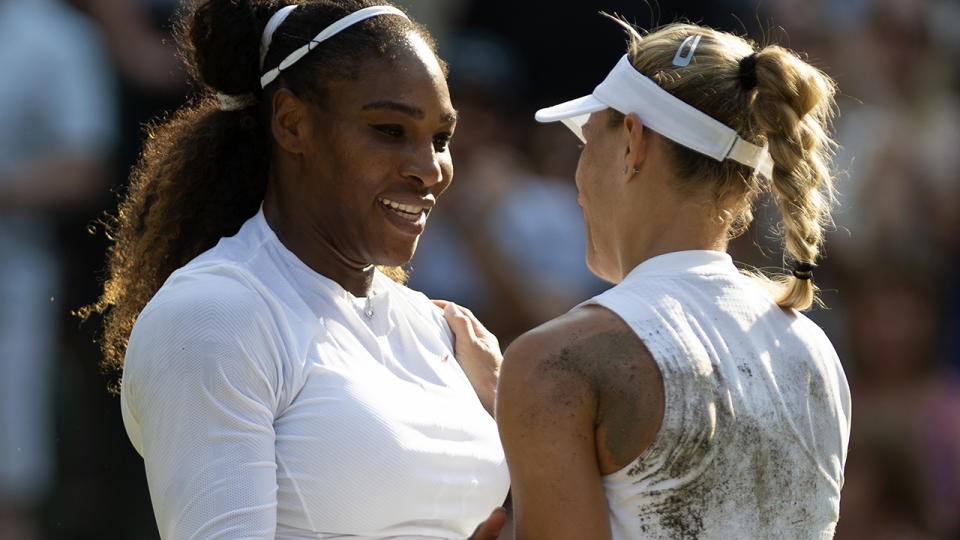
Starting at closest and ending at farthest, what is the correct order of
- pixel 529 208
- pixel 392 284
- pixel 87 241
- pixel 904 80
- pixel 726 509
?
pixel 726 509 → pixel 392 284 → pixel 87 241 → pixel 529 208 → pixel 904 80

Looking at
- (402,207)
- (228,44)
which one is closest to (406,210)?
(402,207)

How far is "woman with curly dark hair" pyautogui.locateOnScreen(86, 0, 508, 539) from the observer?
2.17m

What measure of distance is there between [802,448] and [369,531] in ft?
2.55

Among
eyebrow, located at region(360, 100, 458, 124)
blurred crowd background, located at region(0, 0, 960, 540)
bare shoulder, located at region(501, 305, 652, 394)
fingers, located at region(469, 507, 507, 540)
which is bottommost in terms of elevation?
blurred crowd background, located at region(0, 0, 960, 540)

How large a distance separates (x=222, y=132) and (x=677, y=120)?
1.02 metres

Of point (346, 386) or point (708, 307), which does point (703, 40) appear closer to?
point (708, 307)

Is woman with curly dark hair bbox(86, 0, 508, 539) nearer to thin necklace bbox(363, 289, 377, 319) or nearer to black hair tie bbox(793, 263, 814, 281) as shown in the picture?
thin necklace bbox(363, 289, 377, 319)

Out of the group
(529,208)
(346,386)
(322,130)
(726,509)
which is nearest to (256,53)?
(322,130)

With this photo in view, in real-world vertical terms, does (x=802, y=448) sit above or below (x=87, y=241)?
above

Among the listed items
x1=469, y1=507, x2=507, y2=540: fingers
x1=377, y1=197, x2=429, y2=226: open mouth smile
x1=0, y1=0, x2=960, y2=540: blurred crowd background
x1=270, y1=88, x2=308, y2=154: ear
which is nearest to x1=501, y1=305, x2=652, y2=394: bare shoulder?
x1=469, y1=507, x2=507, y2=540: fingers

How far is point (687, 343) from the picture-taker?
205 centimetres

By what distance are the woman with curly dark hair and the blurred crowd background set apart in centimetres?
133

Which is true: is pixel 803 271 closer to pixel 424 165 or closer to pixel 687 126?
pixel 687 126

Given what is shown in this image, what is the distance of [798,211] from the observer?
7.25ft
